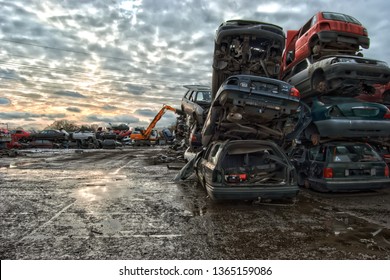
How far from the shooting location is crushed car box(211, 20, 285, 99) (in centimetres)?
750

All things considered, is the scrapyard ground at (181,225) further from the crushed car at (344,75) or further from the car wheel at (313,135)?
the crushed car at (344,75)

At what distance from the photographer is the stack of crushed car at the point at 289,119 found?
5.80 meters

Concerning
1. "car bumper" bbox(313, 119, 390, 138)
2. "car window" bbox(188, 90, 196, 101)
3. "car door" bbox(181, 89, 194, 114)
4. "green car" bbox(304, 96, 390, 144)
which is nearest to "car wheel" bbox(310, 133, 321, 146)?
"green car" bbox(304, 96, 390, 144)

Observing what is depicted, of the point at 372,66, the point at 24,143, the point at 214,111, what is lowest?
the point at 24,143

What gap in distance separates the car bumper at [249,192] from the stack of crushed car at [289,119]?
0.06 feet

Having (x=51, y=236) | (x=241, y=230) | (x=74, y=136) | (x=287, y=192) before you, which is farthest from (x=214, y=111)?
(x=74, y=136)

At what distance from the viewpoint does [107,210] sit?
18.6 ft

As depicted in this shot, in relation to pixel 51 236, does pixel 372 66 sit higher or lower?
higher

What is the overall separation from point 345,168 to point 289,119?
175 centimetres

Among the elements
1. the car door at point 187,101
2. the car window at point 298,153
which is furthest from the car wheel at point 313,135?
the car door at point 187,101

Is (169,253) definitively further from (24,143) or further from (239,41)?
(24,143)

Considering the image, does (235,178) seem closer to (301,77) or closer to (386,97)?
(301,77)

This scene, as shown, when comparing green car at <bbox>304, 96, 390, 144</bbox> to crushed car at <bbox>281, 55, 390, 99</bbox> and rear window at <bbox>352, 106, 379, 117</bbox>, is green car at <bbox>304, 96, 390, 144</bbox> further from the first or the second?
crushed car at <bbox>281, 55, 390, 99</bbox>
